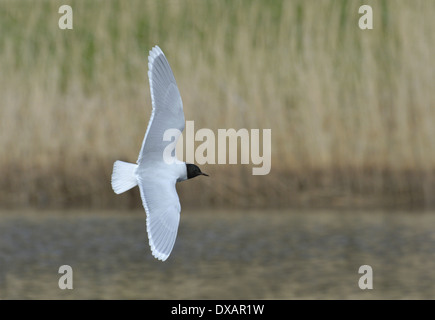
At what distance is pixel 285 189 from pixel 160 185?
4.52 metres

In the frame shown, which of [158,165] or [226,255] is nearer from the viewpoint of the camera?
[158,165]

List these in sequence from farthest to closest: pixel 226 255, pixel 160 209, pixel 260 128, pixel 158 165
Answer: pixel 260 128
pixel 226 255
pixel 158 165
pixel 160 209

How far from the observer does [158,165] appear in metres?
5.47

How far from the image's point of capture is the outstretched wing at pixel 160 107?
17.6 feet

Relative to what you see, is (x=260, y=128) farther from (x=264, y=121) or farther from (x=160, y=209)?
(x=160, y=209)

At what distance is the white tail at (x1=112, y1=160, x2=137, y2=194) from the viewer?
5387 millimetres

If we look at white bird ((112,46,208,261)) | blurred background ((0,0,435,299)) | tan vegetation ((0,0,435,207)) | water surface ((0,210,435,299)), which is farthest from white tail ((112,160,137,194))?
tan vegetation ((0,0,435,207))

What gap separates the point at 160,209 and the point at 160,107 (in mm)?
584

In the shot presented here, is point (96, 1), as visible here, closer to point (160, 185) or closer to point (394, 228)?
point (394, 228)

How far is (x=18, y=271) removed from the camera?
7992 mm

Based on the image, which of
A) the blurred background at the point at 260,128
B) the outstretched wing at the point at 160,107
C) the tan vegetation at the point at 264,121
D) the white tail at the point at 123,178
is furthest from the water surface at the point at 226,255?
the outstretched wing at the point at 160,107

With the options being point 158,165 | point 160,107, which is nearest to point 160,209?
point 158,165

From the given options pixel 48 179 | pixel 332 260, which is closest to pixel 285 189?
pixel 332 260

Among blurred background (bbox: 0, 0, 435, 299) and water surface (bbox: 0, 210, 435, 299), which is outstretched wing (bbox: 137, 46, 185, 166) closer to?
water surface (bbox: 0, 210, 435, 299)
